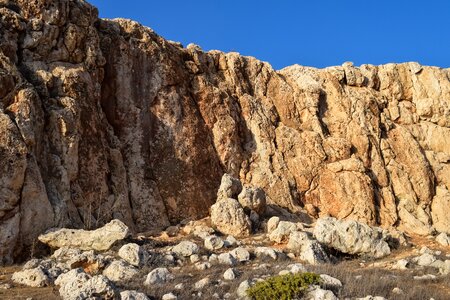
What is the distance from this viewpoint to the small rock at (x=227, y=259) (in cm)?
1360

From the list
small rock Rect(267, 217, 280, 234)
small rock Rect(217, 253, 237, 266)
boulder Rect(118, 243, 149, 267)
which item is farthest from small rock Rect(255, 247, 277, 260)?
small rock Rect(267, 217, 280, 234)

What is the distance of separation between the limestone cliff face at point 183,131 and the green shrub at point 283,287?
8139mm

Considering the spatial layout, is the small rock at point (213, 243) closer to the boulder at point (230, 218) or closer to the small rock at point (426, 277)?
the boulder at point (230, 218)

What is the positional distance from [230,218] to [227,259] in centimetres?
515

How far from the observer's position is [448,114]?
98.6 ft

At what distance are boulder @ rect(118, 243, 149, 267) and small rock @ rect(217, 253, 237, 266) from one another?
1.96 m

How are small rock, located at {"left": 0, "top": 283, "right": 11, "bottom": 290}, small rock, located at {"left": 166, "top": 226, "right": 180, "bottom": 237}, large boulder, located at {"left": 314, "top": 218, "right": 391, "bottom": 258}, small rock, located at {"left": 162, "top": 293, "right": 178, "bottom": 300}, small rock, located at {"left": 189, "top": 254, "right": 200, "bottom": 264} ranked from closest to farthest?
small rock, located at {"left": 162, "top": 293, "right": 178, "bottom": 300} < small rock, located at {"left": 0, "top": 283, "right": 11, "bottom": 290} < small rock, located at {"left": 189, "top": 254, "right": 200, "bottom": 264} < large boulder, located at {"left": 314, "top": 218, "right": 391, "bottom": 258} < small rock, located at {"left": 166, "top": 226, "right": 180, "bottom": 237}

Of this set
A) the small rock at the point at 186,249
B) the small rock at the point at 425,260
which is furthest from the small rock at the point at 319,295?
the small rock at the point at 425,260

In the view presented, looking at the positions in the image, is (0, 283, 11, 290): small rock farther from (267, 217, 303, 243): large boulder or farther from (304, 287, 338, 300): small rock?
(267, 217, 303, 243): large boulder

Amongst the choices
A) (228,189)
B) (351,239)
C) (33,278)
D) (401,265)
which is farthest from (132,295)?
(228,189)

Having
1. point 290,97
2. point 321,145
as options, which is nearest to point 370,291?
point 321,145

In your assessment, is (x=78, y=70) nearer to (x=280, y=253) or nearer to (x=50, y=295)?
(x=280, y=253)

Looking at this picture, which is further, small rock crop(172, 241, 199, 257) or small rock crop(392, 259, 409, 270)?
small rock crop(172, 241, 199, 257)

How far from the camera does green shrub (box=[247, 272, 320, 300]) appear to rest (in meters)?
9.55
